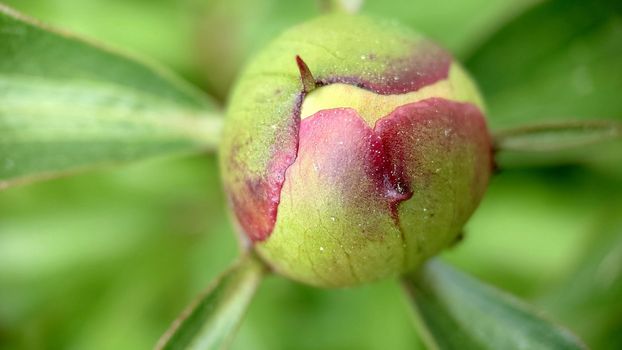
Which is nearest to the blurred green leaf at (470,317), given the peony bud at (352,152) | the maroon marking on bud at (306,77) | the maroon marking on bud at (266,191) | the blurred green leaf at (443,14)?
the peony bud at (352,152)

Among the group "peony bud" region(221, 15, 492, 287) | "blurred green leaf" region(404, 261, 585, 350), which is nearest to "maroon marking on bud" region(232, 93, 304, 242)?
"peony bud" region(221, 15, 492, 287)

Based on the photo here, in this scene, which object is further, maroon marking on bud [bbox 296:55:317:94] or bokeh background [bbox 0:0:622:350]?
bokeh background [bbox 0:0:622:350]

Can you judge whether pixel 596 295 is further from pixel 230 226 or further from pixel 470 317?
pixel 230 226

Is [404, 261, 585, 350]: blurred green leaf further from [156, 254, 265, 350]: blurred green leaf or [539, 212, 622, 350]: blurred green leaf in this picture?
[539, 212, 622, 350]: blurred green leaf

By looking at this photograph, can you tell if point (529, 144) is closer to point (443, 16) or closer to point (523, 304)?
point (523, 304)

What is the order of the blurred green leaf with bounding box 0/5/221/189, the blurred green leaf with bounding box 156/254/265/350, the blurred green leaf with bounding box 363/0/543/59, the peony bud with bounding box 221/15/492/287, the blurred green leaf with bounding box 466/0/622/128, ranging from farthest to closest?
the blurred green leaf with bounding box 363/0/543/59 < the blurred green leaf with bounding box 466/0/622/128 < the blurred green leaf with bounding box 0/5/221/189 < the blurred green leaf with bounding box 156/254/265/350 < the peony bud with bounding box 221/15/492/287

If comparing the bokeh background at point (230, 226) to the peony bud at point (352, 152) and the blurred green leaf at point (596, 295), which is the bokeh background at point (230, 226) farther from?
the peony bud at point (352, 152)

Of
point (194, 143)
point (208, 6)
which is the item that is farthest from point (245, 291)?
point (208, 6)

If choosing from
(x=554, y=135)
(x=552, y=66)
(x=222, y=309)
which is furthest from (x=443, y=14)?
(x=222, y=309)
